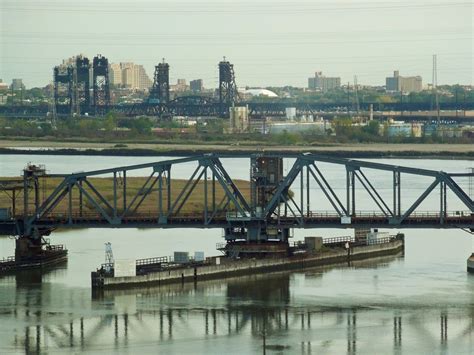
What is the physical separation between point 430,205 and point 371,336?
49.3 meters

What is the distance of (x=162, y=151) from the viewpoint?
609 feet

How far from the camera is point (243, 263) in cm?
7319

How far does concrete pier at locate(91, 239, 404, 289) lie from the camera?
6806cm

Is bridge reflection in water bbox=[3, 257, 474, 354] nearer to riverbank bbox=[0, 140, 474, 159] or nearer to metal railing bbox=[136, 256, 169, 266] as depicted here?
metal railing bbox=[136, 256, 169, 266]

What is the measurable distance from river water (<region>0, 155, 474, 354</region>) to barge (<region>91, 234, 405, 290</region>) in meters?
0.77

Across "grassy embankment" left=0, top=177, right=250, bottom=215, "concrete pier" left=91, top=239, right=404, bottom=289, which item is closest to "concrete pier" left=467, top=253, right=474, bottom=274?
"concrete pier" left=91, top=239, right=404, bottom=289

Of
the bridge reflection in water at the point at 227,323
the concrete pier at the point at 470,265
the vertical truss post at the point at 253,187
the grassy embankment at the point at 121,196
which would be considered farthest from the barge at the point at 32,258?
the concrete pier at the point at 470,265

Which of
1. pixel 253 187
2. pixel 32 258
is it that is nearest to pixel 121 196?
pixel 32 258

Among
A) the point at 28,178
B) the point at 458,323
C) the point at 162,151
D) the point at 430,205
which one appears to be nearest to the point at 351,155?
the point at 162,151

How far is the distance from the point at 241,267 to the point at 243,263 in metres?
0.36

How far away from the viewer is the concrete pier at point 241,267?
68062mm

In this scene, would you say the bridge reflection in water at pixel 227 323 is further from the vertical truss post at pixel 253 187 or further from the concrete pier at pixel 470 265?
the concrete pier at pixel 470 265

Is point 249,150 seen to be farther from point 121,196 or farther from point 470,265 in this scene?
point 470,265

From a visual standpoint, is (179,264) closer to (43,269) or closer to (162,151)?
(43,269)
